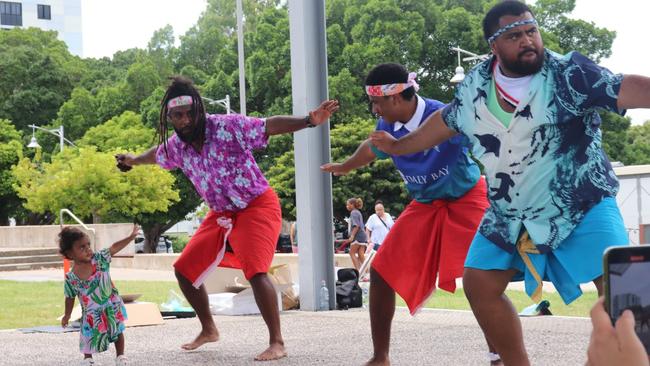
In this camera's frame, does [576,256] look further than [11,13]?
No

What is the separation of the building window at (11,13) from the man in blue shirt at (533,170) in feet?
331

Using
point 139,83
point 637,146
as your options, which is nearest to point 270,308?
point 637,146

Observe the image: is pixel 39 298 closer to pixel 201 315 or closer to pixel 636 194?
pixel 201 315

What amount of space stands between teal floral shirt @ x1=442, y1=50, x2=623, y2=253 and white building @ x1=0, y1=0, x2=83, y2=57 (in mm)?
100160

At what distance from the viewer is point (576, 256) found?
4.00 metres

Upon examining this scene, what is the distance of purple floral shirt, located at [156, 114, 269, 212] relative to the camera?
22.8 ft

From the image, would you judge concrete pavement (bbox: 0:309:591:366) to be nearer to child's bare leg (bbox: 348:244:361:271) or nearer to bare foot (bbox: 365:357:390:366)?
bare foot (bbox: 365:357:390:366)

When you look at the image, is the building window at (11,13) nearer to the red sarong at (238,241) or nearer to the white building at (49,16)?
the white building at (49,16)

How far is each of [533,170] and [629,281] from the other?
8.37 feet

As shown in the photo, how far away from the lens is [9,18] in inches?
3920

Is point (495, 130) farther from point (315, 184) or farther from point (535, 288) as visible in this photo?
point (315, 184)

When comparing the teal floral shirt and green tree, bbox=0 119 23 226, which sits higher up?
green tree, bbox=0 119 23 226

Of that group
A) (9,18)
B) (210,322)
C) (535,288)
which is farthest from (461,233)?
(9,18)


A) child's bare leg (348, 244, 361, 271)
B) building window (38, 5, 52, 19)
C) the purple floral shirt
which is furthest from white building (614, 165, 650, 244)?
building window (38, 5, 52, 19)
